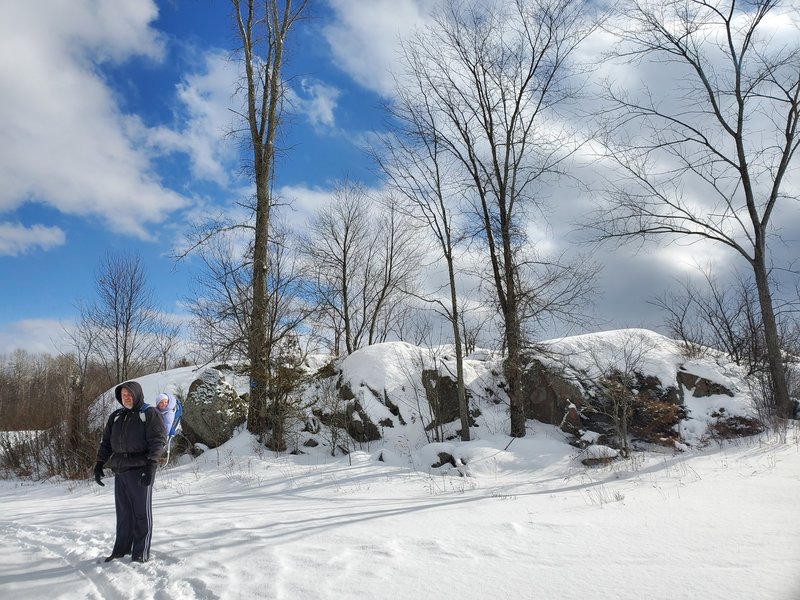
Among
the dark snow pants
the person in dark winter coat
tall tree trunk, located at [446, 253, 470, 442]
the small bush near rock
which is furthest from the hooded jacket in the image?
the small bush near rock

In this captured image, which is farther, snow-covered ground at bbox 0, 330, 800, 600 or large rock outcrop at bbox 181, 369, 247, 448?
large rock outcrop at bbox 181, 369, 247, 448

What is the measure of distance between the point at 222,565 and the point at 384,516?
229 centimetres

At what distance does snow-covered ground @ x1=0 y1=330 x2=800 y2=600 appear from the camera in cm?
366

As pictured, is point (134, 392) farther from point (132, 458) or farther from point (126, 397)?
point (132, 458)

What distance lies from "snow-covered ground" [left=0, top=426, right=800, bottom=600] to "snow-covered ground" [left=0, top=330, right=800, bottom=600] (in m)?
0.02

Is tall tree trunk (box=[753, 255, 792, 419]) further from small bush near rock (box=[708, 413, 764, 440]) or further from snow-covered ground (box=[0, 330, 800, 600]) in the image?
snow-covered ground (box=[0, 330, 800, 600])

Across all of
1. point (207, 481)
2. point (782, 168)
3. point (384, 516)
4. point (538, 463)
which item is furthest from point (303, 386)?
point (782, 168)

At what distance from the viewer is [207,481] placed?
34.6 feet

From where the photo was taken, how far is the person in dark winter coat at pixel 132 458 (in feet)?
16.4

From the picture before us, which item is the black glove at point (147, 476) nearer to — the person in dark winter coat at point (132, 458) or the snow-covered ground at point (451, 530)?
the person in dark winter coat at point (132, 458)

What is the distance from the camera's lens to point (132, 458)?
16.8ft

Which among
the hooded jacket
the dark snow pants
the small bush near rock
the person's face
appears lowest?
the small bush near rock

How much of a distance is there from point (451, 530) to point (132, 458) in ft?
11.3

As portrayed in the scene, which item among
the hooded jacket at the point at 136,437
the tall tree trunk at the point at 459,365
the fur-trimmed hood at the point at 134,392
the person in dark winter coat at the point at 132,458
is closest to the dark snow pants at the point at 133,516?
the person in dark winter coat at the point at 132,458
